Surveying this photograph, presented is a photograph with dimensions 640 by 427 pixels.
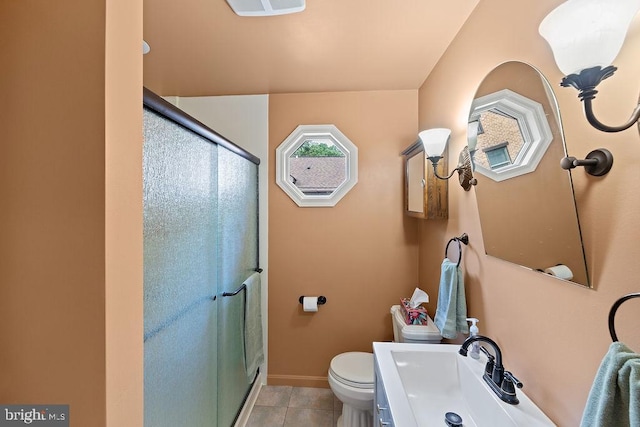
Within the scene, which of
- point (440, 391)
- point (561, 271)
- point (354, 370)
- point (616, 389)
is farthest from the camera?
point (354, 370)

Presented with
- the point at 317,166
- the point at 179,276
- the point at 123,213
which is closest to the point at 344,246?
the point at 317,166

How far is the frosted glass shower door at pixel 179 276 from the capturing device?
911 mm

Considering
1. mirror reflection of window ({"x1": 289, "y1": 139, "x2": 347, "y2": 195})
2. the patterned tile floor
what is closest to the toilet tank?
the patterned tile floor

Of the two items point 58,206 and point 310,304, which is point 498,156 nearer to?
point 58,206

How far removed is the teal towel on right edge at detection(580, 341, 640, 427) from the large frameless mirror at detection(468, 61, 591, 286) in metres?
0.26

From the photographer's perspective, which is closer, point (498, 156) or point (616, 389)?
point (616, 389)

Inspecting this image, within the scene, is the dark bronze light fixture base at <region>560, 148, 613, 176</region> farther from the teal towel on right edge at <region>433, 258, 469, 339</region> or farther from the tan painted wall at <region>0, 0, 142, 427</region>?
the tan painted wall at <region>0, 0, 142, 427</region>

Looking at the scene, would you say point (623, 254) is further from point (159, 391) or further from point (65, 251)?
point (159, 391)

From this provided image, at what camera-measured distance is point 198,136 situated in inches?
49.0

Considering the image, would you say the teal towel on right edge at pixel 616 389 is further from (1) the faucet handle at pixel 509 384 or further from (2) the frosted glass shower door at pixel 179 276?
(2) the frosted glass shower door at pixel 179 276

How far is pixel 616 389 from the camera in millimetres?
499

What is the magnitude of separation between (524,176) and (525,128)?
160mm

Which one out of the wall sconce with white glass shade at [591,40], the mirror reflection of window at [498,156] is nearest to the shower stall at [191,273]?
the wall sconce with white glass shade at [591,40]

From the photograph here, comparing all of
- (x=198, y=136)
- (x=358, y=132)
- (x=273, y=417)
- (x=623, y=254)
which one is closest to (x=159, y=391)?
(x=198, y=136)
